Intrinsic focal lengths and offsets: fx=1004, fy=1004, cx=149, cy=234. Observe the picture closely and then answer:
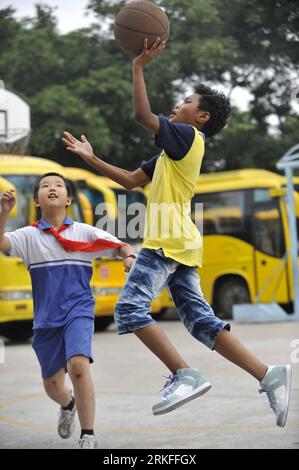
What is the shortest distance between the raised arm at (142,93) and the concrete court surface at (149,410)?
158 cm

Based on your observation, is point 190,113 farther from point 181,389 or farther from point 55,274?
point 181,389

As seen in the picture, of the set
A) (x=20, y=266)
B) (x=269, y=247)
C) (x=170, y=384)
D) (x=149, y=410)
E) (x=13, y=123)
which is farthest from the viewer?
(x=269, y=247)

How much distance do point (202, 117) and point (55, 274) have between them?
0.98 meters

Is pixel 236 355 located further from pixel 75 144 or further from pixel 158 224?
pixel 75 144

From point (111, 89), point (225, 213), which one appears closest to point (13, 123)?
point (111, 89)

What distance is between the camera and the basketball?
4.23 metres

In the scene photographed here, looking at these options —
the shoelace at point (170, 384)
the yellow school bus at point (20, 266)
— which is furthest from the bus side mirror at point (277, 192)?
the shoelace at point (170, 384)

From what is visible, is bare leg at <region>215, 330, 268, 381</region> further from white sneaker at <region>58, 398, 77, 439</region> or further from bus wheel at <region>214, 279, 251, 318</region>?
bus wheel at <region>214, 279, 251, 318</region>

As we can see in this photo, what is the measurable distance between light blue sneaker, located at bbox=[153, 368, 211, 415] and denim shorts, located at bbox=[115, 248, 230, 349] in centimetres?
17

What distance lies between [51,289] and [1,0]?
1272 millimetres

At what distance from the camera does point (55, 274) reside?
178 inches

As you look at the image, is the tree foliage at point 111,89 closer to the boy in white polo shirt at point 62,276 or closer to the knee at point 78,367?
the boy in white polo shirt at point 62,276

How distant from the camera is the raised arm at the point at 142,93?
4062mm

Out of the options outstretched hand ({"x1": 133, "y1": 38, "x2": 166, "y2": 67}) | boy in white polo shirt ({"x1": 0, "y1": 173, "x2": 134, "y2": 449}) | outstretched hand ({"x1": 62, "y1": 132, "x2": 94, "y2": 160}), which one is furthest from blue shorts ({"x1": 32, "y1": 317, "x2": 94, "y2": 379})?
outstretched hand ({"x1": 133, "y1": 38, "x2": 166, "y2": 67})
